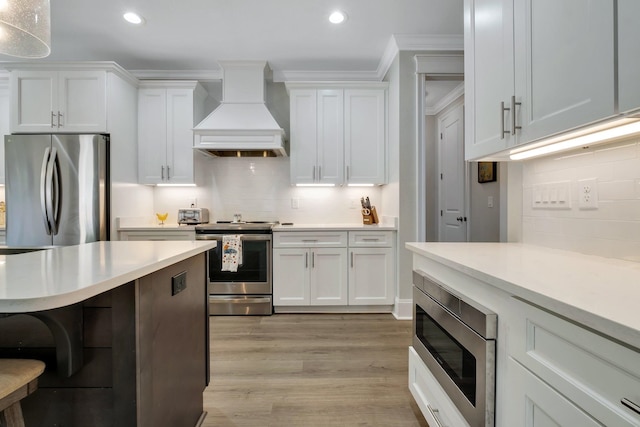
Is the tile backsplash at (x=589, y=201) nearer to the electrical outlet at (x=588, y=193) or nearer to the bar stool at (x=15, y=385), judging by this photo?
the electrical outlet at (x=588, y=193)

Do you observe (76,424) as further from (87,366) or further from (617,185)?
(617,185)

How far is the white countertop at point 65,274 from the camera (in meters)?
0.67

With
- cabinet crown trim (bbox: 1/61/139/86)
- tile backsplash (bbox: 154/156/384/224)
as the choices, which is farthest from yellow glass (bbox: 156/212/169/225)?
cabinet crown trim (bbox: 1/61/139/86)

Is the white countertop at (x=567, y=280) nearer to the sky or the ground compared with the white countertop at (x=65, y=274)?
nearer to the ground

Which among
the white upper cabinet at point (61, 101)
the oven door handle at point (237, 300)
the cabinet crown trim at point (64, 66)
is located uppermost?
the cabinet crown trim at point (64, 66)

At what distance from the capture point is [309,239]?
125 inches

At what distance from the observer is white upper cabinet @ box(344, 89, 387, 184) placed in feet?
11.1

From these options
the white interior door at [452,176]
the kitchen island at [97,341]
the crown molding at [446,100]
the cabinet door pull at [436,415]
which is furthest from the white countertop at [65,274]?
the crown molding at [446,100]

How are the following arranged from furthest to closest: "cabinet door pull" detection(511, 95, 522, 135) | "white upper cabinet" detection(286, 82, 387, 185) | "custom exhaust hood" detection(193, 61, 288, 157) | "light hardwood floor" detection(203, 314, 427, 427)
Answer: "white upper cabinet" detection(286, 82, 387, 185) → "custom exhaust hood" detection(193, 61, 288, 157) → "light hardwood floor" detection(203, 314, 427, 427) → "cabinet door pull" detection(511, 95, 522, 135)

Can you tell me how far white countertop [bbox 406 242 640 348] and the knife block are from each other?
1960 millimetres

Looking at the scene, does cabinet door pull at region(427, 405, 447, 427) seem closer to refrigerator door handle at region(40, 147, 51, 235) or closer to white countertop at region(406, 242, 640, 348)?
white countertop at region(406, 242, 640, 348)

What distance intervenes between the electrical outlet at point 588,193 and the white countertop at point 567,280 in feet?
0.71

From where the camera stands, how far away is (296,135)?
343 centimetres

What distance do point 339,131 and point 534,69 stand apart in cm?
237
